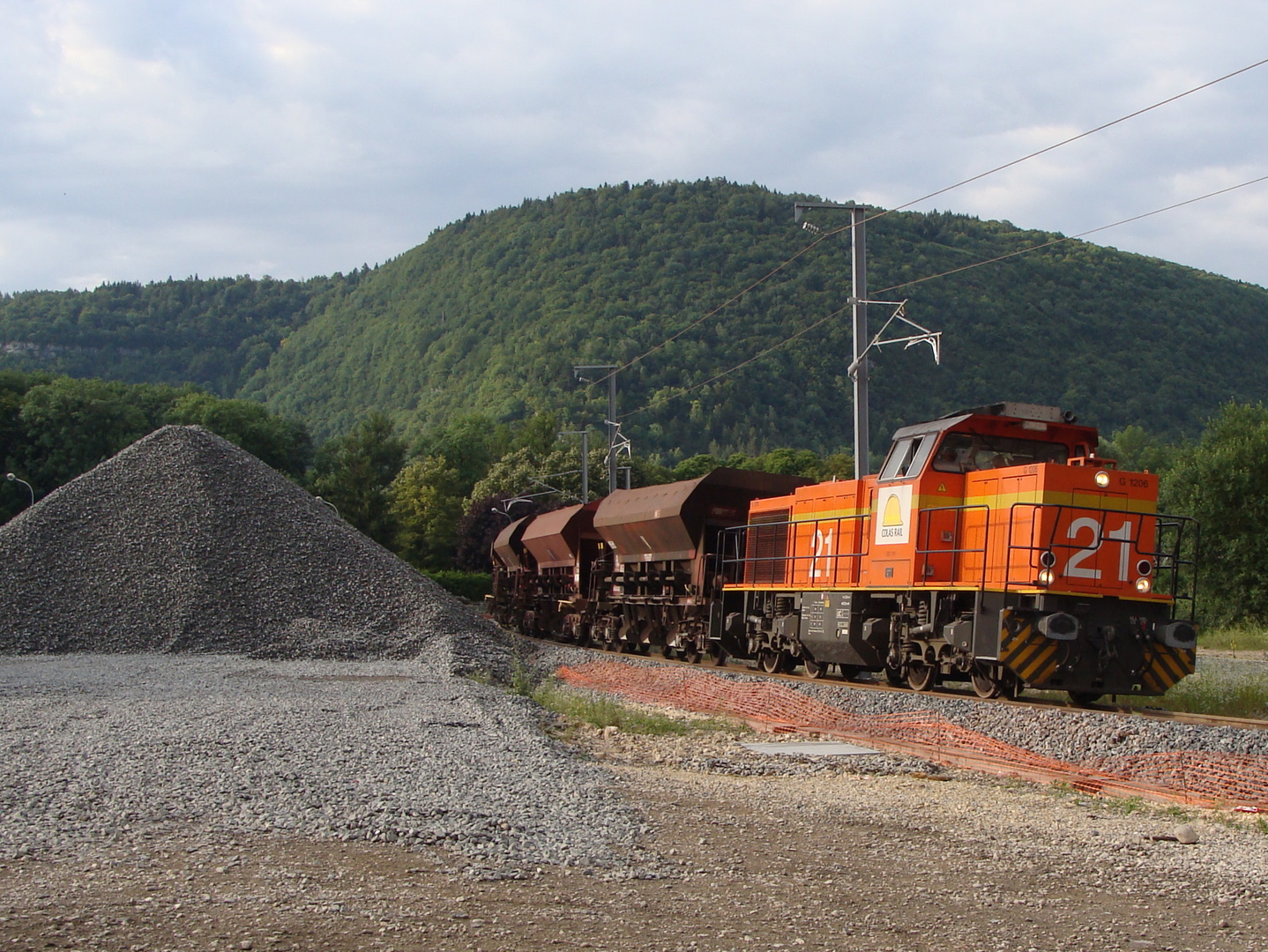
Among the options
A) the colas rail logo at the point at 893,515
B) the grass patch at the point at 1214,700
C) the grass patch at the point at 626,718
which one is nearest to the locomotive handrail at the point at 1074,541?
the colas rail logo at the point at 893,515

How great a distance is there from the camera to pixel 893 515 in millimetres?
15070

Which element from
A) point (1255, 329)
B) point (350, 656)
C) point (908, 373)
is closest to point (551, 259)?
point (908, 373)

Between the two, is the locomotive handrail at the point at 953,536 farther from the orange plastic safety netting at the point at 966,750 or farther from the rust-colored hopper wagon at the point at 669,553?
the rust-colored hopper wagon at the point at 669,553

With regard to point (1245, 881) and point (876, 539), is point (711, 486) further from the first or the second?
point (1245, 881)

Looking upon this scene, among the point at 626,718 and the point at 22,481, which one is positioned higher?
the point at 22,481

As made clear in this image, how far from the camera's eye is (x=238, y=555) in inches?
972

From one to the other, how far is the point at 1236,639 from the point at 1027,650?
70.8ft

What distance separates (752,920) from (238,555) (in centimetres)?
2150

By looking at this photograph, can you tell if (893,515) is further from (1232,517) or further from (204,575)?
(1232,517)

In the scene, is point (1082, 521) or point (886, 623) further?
point (886, 623)

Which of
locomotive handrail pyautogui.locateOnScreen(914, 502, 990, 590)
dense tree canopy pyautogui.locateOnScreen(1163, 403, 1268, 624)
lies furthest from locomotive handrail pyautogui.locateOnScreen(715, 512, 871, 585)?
dense tree canopy pyautogui.locateOnScreen(1163, 403, 1268, 624)

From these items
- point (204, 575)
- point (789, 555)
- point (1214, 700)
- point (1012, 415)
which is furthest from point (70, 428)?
point (1214, 700)

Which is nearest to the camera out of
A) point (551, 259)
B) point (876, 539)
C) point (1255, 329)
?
point (876, 539)

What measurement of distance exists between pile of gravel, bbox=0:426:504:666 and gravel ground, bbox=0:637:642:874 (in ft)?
25.3
